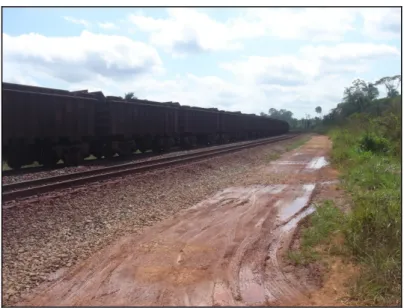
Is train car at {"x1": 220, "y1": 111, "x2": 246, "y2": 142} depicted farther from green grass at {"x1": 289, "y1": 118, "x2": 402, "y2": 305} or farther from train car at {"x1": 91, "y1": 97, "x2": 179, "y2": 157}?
green grass at {"x1": 289, "y1": 118, "x2": 402, "y2": 305}

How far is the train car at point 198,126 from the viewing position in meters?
26.2

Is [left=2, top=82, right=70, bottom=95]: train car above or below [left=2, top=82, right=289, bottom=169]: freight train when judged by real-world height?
above

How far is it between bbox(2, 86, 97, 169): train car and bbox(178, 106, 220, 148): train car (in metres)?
10.3

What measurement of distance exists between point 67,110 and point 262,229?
1026 centimetres

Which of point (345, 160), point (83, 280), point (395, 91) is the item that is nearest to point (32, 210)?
point (83, 280)

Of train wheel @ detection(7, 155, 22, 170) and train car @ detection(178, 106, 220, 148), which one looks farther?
train car @ detection(178, 106, 220, 148)

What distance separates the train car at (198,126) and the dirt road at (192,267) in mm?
18208

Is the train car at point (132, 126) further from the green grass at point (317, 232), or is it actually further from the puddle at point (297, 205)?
the green grass at point (317, 232)

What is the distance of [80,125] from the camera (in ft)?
51.0

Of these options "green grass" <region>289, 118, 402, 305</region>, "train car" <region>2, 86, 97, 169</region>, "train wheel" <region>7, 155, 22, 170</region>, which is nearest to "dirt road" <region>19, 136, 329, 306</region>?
"green grass" <region>289, 118, 402, 305</region>

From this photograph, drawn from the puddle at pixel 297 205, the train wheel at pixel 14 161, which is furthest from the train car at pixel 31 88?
the puddle at pixel 297 205

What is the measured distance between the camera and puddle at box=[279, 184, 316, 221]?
794cm

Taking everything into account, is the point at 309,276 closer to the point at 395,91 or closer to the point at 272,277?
the point at 272,277

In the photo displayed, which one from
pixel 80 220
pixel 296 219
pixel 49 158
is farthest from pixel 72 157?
pixel 296 219
